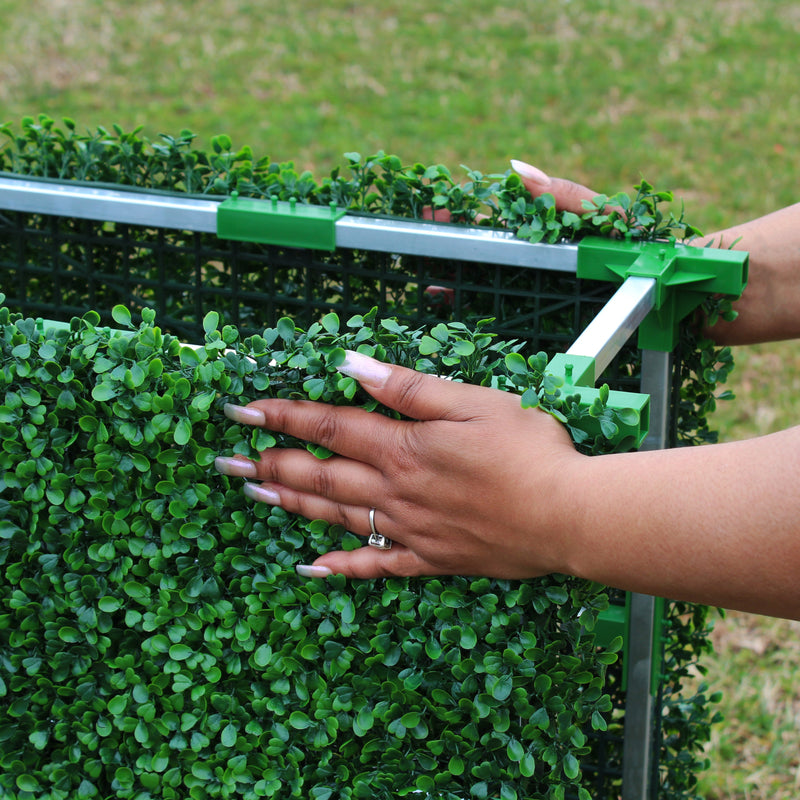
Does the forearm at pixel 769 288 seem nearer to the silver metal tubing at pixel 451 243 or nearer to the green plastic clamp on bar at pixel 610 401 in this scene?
the silver metal tubing at pixel 451 243

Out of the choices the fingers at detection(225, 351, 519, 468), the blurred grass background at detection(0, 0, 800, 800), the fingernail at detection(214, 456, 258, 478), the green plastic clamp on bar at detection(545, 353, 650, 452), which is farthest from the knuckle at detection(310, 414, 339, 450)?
the blurred grass background at detection(0, 0, 800, 800)

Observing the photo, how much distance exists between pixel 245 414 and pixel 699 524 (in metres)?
0.55

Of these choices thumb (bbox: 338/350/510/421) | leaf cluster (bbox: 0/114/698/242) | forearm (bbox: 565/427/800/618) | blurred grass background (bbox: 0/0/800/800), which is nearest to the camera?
forearm (bbox: 565/427/800/618)

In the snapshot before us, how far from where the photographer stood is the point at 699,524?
1136mm

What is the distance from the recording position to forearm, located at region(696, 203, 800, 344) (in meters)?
1.80

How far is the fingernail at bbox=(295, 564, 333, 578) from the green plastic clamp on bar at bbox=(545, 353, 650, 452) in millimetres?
371

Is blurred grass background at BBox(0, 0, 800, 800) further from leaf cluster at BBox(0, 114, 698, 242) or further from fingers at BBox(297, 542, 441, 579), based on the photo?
fingers at BBox(297, 542, 441, 579)

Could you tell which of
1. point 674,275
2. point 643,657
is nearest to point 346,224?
point 674,275

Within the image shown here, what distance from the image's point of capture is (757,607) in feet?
3.86

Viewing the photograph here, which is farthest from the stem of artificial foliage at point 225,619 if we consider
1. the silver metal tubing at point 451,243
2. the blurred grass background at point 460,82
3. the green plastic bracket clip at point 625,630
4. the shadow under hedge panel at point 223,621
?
the blurred grass background at point 460,82

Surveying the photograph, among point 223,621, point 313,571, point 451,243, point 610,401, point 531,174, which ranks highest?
point 531,174

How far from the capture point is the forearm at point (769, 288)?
1.80 meters

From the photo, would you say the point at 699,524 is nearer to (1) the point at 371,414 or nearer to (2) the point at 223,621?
(1) the point at 371,414

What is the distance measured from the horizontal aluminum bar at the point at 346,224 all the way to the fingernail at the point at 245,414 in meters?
0.68
